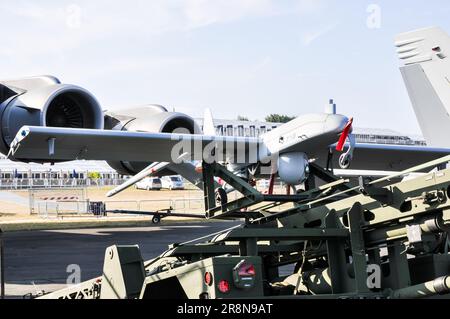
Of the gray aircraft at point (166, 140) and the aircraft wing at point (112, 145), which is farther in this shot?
the aircraft wing at point (112, 145)

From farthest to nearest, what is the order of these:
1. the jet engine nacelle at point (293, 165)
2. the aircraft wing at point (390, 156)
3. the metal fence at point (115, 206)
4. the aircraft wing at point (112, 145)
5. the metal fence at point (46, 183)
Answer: the metal fence at point (46, 183) < the metal fence at point (115, 206) < the aircraft wing at point (390, 156) < the aircraft wing at point (112, 145) < the jet engine nacelle at point (293, 165)

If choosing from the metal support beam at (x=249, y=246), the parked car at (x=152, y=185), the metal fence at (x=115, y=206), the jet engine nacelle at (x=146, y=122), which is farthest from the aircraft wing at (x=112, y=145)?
the parked car at (x=152, y=185)

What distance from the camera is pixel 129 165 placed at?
800 inches

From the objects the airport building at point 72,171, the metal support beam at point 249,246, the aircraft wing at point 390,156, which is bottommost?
the metal support beam at point 249,246

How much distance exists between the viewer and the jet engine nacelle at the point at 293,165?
11.7 meters

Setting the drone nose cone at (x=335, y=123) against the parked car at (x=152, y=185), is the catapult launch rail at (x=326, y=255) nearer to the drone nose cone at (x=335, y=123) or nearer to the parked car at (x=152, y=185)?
the drone nose cone at (x=335, y=123)

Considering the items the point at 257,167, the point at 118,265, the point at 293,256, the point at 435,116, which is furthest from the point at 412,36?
the point at 118,265

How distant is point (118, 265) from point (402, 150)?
1264cm

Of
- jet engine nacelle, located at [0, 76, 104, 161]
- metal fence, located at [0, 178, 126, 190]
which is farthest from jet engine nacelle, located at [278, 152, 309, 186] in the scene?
metal fence, located at [0, 178, 126, 190]

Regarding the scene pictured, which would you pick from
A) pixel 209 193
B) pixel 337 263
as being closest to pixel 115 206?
pixel 209 193

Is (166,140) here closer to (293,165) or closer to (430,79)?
(293,165)

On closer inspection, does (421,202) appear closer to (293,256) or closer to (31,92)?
(293,256)

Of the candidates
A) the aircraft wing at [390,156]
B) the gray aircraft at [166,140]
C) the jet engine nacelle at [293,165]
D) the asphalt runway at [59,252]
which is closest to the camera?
the asphalt runway at [59,252]

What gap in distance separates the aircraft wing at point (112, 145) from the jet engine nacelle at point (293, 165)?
2.35 ft
